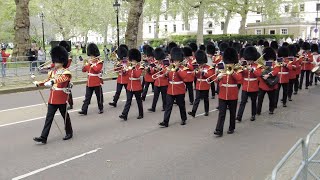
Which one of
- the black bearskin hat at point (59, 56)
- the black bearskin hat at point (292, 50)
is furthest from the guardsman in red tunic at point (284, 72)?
the black bearskin hat at point (59, 56)

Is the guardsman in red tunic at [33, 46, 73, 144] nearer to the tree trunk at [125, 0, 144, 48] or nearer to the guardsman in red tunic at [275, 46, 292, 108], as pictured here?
the guardsman in red tunic at [275, 46, 292, 108]

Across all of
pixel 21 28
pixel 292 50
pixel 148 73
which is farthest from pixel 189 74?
pixel 21 28

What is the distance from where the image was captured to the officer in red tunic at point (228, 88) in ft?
28.2

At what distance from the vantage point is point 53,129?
9.16 meters

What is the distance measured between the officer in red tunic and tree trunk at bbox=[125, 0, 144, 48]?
43.0 ft

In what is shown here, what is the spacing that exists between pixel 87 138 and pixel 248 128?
139 inches

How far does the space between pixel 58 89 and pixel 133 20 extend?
13965 millimetres

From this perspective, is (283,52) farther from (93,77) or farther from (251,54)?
(93,77)

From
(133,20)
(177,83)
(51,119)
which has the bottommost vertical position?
(51,119)

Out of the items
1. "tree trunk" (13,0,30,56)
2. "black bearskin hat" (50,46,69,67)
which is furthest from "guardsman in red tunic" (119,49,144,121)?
"tree trunk" (13,0,30,56)

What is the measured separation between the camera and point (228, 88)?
865cm

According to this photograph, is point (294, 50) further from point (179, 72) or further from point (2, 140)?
point (2, 140)

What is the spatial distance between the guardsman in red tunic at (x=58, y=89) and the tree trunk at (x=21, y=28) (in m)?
15.2

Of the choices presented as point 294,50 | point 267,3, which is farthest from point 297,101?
point 267,3
